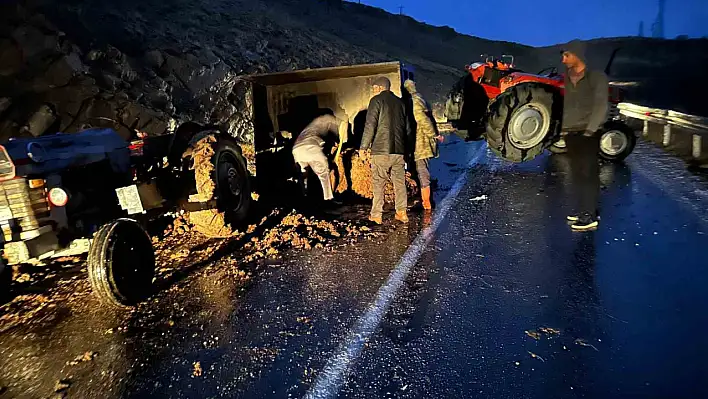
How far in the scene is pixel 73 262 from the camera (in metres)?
6.16

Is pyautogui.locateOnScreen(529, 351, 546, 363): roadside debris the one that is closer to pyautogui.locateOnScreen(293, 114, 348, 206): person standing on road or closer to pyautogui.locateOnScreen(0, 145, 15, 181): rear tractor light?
pyautogui.locateOnScreen(0, 145, 15, 181): rear tractor light

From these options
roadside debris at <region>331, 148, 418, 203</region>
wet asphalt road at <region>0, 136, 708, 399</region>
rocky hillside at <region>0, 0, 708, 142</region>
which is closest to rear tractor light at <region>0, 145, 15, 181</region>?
wet asphalt road at <region>0, 136, 708, 399</region>

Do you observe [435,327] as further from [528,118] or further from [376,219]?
[528,118]

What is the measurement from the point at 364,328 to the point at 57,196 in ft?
9.84

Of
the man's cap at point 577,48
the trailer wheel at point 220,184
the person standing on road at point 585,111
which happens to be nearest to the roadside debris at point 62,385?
the trailer wheel at point 220,184

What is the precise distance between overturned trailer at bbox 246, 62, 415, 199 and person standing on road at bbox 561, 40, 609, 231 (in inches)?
128

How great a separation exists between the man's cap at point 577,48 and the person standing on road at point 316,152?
3.86 metres

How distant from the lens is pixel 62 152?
4.73 meters

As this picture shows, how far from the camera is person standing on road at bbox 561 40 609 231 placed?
5652 millimetres

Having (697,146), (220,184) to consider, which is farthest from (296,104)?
(697,146)

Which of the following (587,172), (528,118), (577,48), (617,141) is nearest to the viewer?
(587,172)

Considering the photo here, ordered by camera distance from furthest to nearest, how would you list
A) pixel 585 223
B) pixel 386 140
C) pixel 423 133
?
pixel 423 133
pixel 386 140
pixel 585 223

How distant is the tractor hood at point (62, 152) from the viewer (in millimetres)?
4242

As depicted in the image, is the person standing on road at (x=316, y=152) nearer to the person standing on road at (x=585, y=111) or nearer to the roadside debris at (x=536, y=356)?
the person standing on road at (x=585, y=111)
